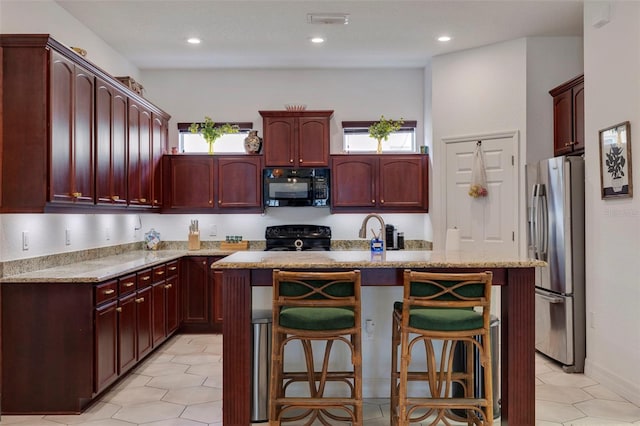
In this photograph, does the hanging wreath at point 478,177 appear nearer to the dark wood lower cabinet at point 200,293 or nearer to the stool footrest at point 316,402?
the dark wood lower cabinet at point 200,293

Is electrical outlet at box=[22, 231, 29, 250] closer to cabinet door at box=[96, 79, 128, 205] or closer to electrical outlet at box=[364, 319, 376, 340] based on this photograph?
cabinet door at box=[96, 79, 128, 205]

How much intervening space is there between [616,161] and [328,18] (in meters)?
2.61

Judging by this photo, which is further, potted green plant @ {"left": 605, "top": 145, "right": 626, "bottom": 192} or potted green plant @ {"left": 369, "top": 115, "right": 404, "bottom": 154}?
potted green plant @ {"left": 369, "top": 115, "right": 404, "bottom": 154}

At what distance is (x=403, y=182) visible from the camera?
17.8 ft

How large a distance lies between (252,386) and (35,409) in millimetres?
1485

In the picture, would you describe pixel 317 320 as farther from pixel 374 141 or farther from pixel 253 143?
pixel 374 141

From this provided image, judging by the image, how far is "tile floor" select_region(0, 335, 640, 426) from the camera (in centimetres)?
292

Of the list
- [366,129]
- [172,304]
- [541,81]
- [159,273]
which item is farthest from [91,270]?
[541,81]

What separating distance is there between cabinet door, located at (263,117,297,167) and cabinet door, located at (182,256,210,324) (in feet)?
4.58

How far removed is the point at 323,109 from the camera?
224 inches

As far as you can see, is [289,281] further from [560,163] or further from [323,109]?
[323,109]

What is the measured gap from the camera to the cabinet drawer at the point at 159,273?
165 inches

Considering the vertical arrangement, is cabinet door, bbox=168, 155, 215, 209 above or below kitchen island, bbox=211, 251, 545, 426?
above

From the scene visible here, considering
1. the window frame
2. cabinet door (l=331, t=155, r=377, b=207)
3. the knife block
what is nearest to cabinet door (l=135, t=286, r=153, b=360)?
the knife block
